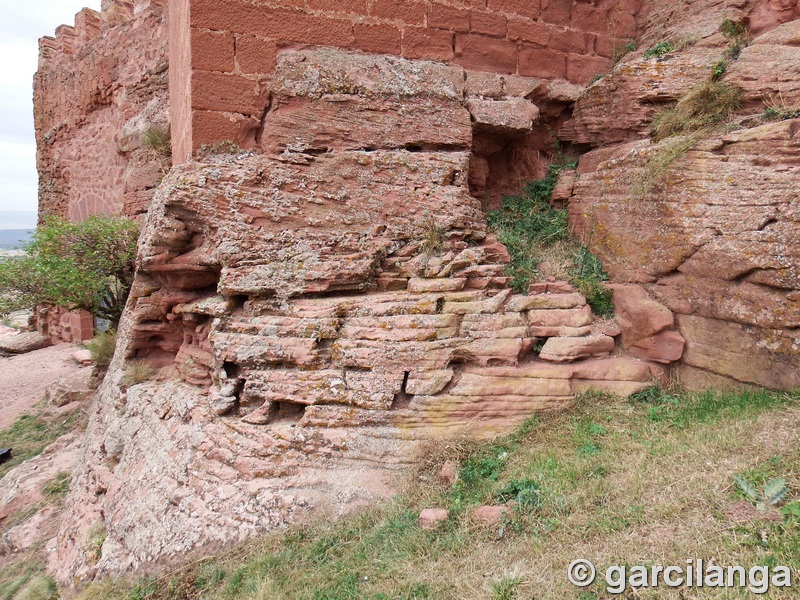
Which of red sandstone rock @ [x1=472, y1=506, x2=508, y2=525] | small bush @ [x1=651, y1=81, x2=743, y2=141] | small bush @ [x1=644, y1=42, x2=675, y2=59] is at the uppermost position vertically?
small bush @ [x1=644, y1=42, x2=675, y2=59]

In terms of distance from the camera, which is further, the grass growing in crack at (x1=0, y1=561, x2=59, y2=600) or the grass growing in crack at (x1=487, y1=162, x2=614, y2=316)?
the grass growing in crack at (x1=487, y1=162, x2=614, y2=316)

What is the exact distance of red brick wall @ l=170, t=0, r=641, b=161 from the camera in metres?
4.41

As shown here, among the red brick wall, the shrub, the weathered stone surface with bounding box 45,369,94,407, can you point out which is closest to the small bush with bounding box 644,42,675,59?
the red brick wall

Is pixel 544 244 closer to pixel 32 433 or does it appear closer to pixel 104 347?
pixel 104 347

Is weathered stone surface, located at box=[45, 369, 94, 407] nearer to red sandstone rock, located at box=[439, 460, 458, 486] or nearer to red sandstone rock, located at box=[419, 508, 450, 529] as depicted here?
red sandstone rock, located at box=[439, 460, 458, 486]

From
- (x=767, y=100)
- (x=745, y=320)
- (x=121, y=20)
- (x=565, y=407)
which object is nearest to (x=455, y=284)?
(x=565, y=407)

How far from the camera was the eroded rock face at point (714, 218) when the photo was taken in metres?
3.44

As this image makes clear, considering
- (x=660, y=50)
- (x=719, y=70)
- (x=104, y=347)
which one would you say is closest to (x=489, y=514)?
(x=719, y=70)

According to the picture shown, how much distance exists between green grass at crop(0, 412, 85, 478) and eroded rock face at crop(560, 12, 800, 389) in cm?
732

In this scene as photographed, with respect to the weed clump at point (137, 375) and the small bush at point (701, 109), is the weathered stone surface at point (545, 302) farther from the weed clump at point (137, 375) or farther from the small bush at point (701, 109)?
the weed clump at point (137, 375)

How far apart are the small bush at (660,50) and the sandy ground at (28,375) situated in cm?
1033

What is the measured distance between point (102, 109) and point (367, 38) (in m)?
9.12

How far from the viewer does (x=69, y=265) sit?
7488 millimetres

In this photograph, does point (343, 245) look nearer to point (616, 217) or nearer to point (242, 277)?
point (242, 277)
